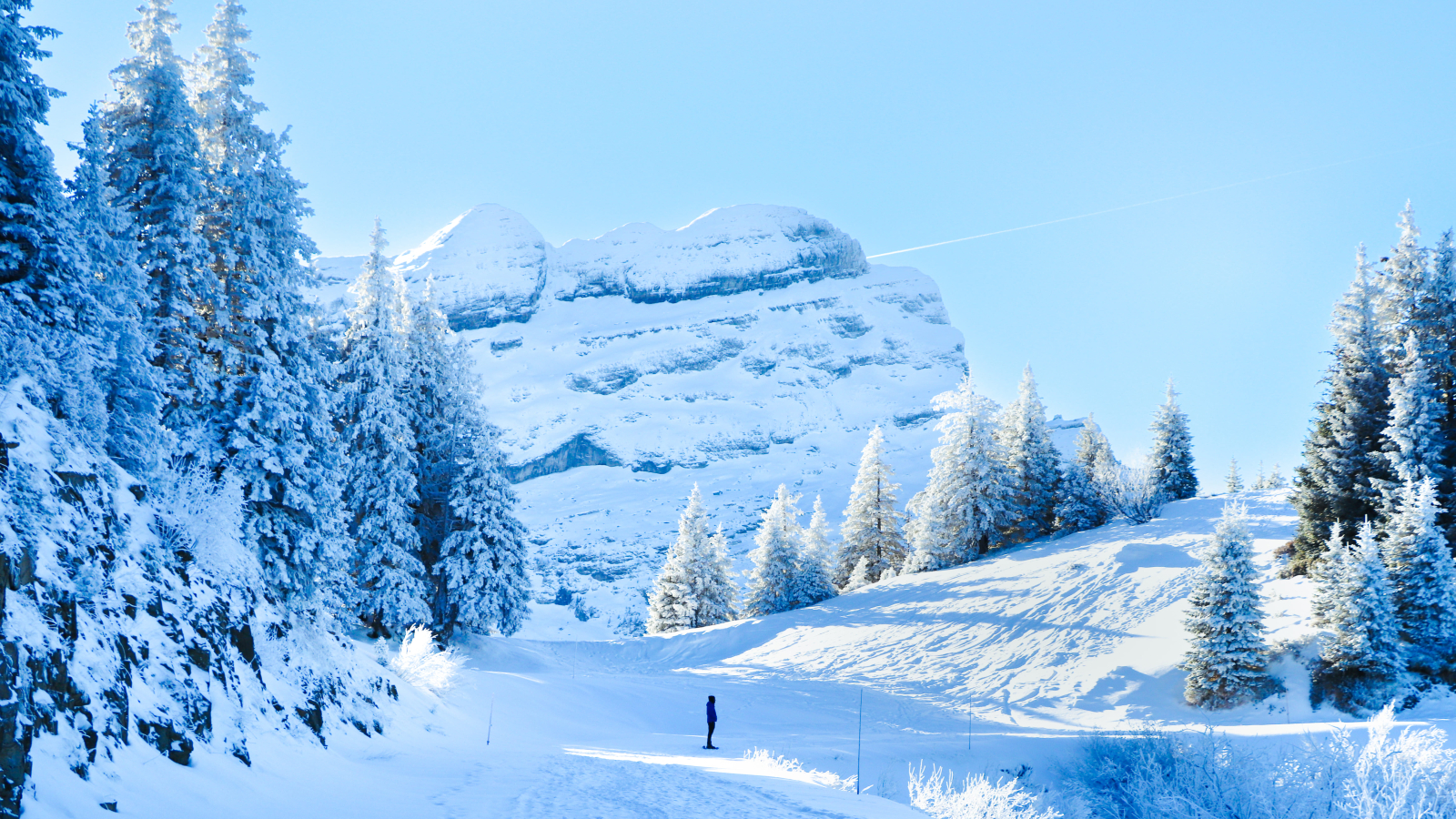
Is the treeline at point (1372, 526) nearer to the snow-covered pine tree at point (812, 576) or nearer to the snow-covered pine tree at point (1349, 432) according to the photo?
the snow-covered pine tree at point (1349, 432)

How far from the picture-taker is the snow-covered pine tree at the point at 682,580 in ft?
135

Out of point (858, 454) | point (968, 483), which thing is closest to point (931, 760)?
point (968, 483)

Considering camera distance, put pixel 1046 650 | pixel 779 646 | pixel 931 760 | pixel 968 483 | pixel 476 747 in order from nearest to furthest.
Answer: pixel 476 747 < pixel 931 760 < pixel 1046 650 < pixel 779 646 < pixel 968 483

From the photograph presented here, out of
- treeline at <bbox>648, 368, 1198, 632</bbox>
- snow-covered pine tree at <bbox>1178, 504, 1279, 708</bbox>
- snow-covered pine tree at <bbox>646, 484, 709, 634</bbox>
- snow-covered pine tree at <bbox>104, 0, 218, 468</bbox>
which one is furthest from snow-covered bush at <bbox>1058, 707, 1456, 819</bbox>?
snow-covered pine tree at <bbox>646, 484, 709, 634</bbox>

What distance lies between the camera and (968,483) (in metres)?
38.1

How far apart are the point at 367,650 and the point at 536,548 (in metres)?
98.1

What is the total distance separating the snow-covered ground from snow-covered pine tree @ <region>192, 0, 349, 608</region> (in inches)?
149

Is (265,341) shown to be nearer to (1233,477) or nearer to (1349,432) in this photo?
(1349,432)

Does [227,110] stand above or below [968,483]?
above

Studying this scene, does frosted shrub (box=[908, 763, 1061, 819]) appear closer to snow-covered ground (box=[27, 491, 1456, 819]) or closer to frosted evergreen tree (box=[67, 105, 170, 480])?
snow-covered ground (box=[27, 491, 1456, 819])

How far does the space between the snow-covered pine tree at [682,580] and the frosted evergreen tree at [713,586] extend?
0.25 metres

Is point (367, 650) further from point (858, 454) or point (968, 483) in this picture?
point (858, 454)

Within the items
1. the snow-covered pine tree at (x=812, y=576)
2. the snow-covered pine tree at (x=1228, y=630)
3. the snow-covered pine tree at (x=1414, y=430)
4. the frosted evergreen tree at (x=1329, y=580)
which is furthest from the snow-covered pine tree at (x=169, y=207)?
the snow-covered pine tree at (x=812, y=576)

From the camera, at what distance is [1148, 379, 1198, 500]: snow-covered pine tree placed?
143ft
